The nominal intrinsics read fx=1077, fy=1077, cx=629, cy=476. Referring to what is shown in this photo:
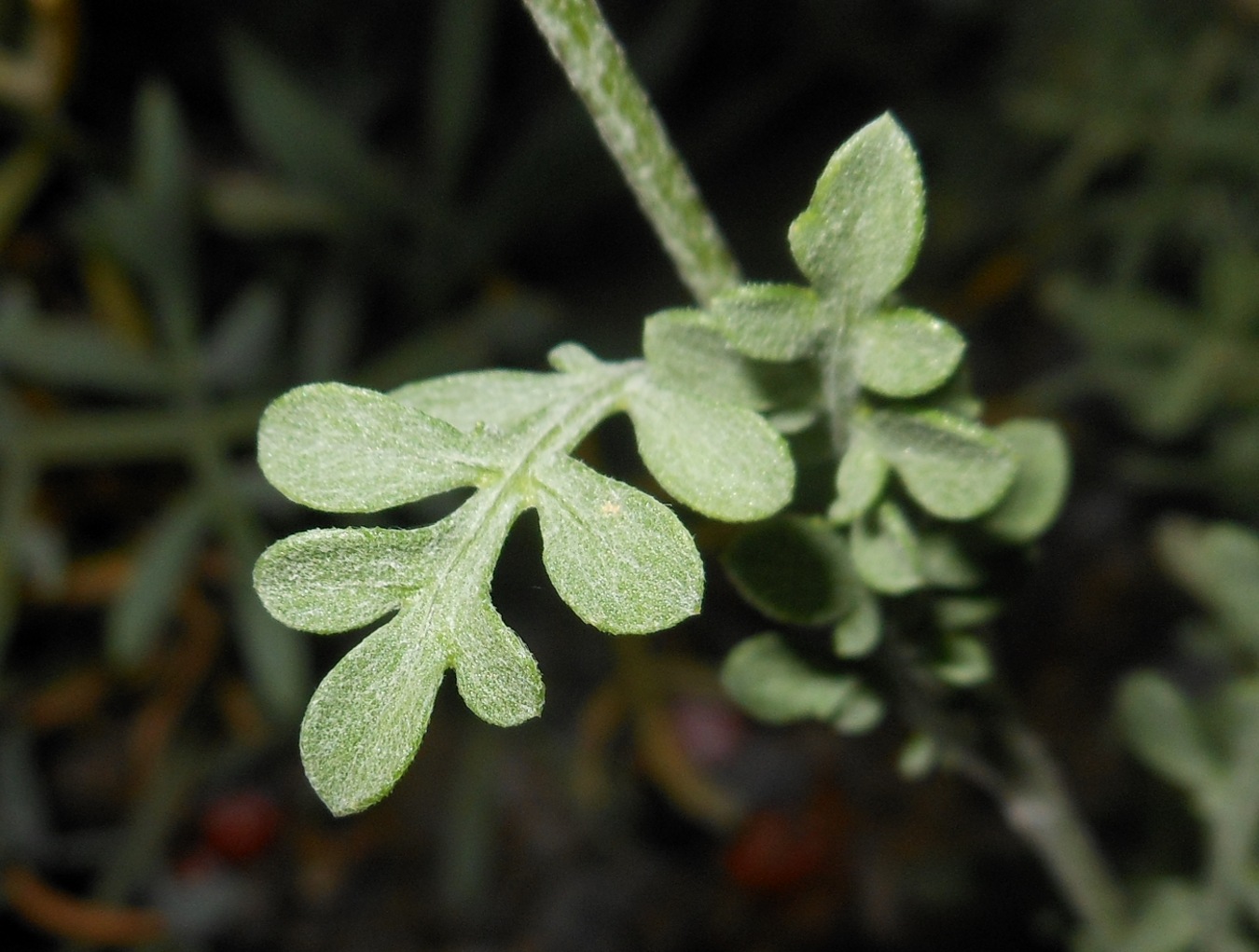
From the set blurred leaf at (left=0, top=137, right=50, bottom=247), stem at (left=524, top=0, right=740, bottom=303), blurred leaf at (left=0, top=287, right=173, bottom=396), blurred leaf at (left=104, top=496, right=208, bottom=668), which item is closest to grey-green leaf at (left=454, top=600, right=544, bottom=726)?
stem at (left=524, top=0, right=740, bottom=303)

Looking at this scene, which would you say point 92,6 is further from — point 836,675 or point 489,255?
point 836,675

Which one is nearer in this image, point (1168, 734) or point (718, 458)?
point (718, 458)

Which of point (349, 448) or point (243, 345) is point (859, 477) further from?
point (243, 345)

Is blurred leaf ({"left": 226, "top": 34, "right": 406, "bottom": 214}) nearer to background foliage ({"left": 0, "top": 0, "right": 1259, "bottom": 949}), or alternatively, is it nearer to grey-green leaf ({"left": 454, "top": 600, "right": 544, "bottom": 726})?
background foliage ({"left": 0, "top": 0, "right": 1259, "bottom": 949})

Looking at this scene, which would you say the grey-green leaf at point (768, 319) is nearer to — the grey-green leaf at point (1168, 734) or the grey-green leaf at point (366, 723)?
the grey-green leaf at point (366, 723)

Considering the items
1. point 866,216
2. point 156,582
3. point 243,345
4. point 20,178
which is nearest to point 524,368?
point 243,345

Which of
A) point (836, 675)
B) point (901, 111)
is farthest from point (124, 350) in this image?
point (901, 111)

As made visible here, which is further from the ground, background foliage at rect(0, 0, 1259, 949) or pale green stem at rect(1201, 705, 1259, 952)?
background foliage at rect(0, 0, 1259, 949)

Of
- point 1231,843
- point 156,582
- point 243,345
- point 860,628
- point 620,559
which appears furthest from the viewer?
point 243,345
